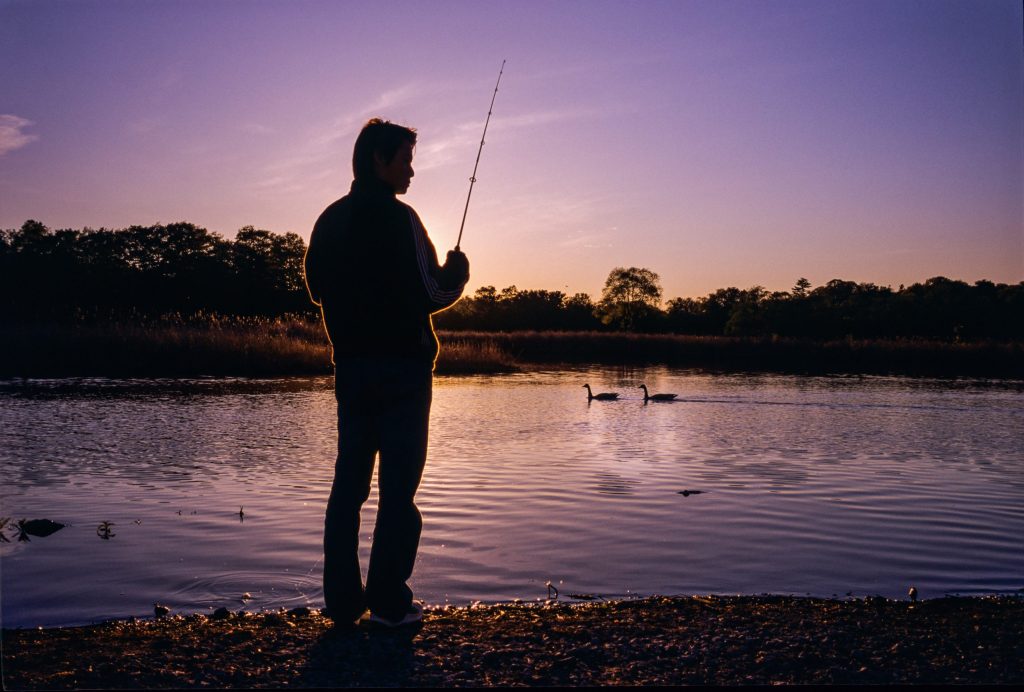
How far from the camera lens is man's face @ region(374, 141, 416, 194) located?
395 centimetres

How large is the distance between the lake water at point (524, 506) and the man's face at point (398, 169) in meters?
2.26

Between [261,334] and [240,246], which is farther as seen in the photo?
[240,246]

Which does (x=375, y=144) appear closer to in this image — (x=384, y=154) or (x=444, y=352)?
(x=384, y=154)

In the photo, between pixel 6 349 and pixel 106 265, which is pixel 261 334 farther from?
pixel 106 265

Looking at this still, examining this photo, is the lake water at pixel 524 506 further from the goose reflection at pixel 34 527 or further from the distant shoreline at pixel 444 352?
the distant shoreline at pixel 444 352

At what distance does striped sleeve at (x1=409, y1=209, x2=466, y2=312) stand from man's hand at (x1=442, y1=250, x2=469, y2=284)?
5 centimetres

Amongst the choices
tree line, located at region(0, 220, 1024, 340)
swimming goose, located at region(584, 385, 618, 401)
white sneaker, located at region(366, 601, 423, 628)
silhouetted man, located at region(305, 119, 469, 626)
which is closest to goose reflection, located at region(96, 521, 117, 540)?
silhouetted man, located at region(305, 119, 469, 626)

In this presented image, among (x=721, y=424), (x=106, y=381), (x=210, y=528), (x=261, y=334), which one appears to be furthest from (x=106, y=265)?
(x=210, y=528)

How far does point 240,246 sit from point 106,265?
16780mm

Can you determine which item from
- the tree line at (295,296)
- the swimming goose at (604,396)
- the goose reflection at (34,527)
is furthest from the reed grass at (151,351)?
the tree line at (295,296)

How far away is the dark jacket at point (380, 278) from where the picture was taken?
3822 mm

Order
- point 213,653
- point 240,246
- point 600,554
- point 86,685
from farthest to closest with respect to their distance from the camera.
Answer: point 240,246, point 600,554, point 213,653, point 86,685

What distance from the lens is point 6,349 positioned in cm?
2400

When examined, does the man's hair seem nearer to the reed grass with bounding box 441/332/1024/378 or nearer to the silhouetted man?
the silhouetted man
